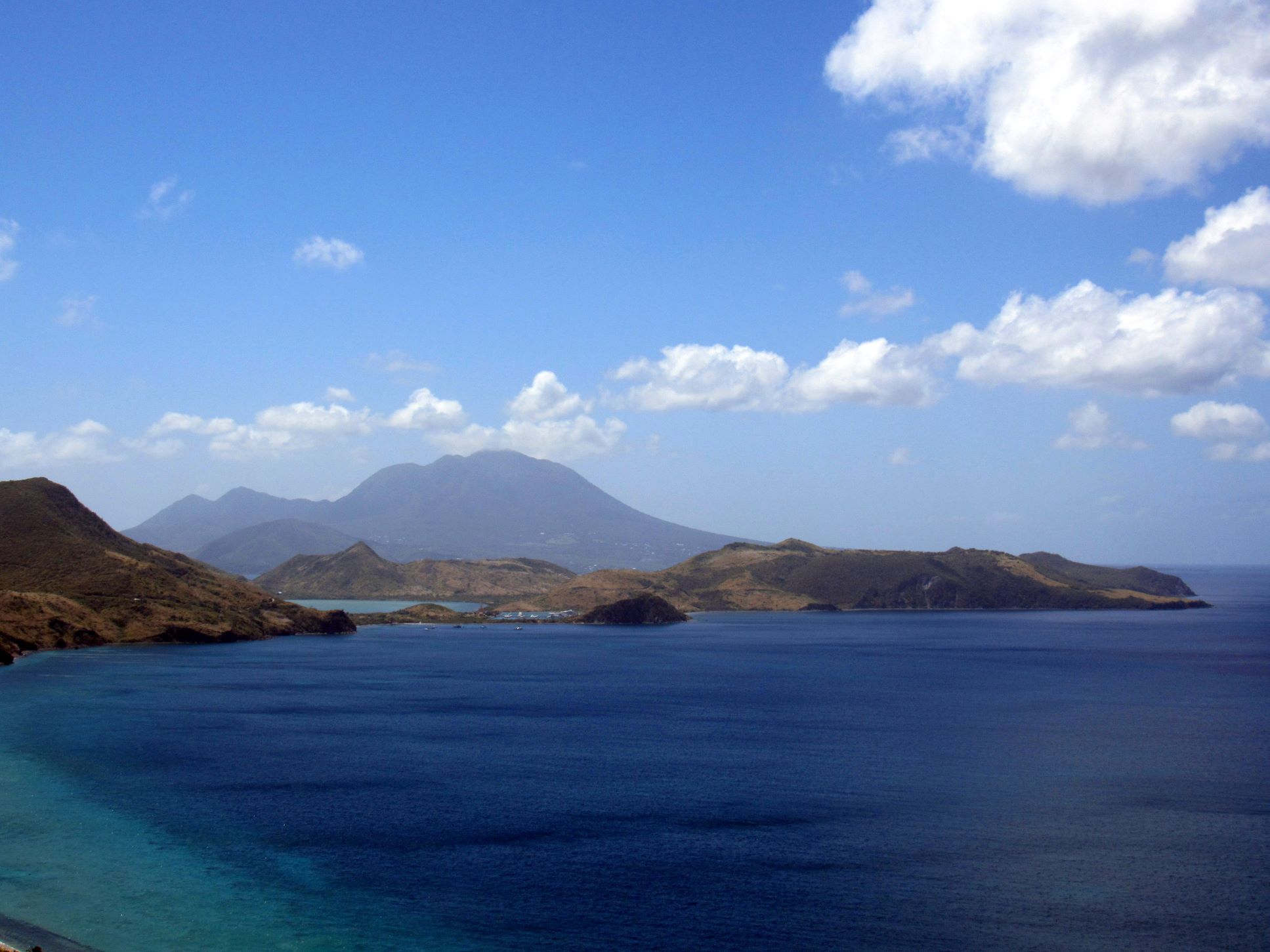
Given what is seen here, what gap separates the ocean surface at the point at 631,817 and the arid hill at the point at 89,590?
41.4m

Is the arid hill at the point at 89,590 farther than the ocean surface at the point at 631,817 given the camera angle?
Yes

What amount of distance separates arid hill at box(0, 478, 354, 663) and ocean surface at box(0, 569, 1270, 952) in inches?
1631

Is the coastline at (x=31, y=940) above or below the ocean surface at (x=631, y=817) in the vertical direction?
above

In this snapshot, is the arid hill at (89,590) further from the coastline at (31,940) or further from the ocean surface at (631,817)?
the coastline at (31,940)

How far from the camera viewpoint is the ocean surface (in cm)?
3831

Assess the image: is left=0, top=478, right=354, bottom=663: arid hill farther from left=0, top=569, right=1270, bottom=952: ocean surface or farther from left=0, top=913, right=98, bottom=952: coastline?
left=0, top=913, right=98, bottom=952: coastline

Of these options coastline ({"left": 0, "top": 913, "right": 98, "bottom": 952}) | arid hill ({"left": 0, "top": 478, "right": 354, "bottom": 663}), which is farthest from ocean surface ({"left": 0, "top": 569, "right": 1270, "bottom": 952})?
arid hill ({"left": 0, "top": 478, "right": 354, "bottom": 663})

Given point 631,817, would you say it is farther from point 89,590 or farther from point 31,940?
point 89,590

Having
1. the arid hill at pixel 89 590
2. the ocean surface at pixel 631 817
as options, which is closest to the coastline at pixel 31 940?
the ocean surface at pixel 631 817

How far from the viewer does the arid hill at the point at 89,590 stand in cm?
14562

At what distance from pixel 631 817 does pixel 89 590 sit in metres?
139

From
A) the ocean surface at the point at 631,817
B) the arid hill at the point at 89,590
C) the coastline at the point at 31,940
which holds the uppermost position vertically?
the arid hill at the point at 89,590

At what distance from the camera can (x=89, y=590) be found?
160 m

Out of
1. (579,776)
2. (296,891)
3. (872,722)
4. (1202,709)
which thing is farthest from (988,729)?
(296,891)
